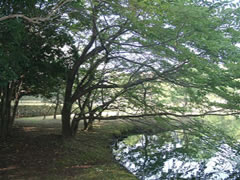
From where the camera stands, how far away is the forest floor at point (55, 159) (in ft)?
20.9

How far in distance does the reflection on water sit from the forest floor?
1135 mm

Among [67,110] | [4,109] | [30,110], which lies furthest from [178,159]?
[30,110]

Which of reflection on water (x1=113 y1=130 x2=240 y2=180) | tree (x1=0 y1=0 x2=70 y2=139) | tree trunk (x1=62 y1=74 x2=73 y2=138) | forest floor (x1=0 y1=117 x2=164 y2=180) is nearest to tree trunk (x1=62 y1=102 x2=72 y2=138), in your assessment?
tree trunk (x1=62 y1=74 x2=73 y2=138)

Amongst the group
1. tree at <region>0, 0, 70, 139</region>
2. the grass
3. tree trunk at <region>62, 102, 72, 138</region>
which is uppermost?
tree at <region>0, 0, 70, 139</region>

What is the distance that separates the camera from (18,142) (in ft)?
31.0

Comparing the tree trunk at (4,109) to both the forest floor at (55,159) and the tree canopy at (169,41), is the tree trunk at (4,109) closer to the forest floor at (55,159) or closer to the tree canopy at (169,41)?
the forest floor at (55,159)

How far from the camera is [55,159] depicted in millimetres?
7898

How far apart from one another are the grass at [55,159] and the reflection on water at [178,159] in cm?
115

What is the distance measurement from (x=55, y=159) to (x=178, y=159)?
6022 millimetres

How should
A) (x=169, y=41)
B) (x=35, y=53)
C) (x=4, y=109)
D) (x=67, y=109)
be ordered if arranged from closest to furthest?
(x=169, y=41) < (x=35, y=53) < (x=4, y=109) < (x=67, y=109)

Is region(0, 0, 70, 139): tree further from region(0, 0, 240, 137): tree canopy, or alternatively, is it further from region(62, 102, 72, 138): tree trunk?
region(62, 102, 72, 138): tree trunk

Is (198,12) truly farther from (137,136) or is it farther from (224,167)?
(137,136)

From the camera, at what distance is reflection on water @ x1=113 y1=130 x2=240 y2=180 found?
27.0ft

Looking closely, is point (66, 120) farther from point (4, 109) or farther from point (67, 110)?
point (4, 109)
